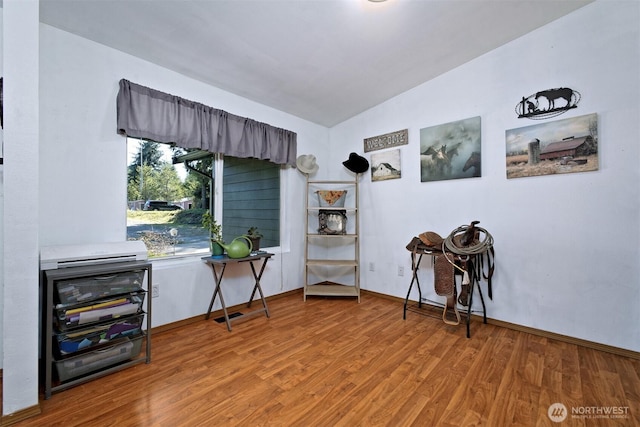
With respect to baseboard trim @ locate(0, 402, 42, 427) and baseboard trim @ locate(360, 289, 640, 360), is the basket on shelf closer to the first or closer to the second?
baseboard trim @ locate(360, 289, 640, 360)

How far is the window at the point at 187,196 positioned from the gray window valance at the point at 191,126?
20cm

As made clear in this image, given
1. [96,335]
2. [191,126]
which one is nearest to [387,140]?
[191,126]

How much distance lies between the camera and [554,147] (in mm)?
2412

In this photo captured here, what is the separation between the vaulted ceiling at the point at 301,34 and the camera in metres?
1.95

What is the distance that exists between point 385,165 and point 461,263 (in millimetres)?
1603

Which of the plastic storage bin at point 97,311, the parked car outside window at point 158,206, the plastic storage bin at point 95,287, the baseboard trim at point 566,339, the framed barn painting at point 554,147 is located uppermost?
the framed barn painting at point 554,147

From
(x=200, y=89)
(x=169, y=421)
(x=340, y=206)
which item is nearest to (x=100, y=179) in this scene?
(x=200, y=89)

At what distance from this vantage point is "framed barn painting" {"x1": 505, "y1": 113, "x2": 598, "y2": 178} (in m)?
2.26

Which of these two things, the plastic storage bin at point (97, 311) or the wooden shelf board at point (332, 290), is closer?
the plastic storage bin at point (97, 311)

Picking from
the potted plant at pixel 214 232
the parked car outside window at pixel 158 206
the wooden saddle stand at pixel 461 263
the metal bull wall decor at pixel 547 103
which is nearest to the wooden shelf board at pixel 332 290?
the wooden saddle stand at pixel 461 263

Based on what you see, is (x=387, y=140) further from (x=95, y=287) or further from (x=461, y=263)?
(x=95, y=287)

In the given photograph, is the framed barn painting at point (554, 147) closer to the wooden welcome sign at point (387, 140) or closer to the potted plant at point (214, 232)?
the wooden welcome sign at point (387, 140)

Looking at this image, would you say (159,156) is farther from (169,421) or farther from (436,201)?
(436,201)

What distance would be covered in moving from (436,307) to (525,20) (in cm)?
296
